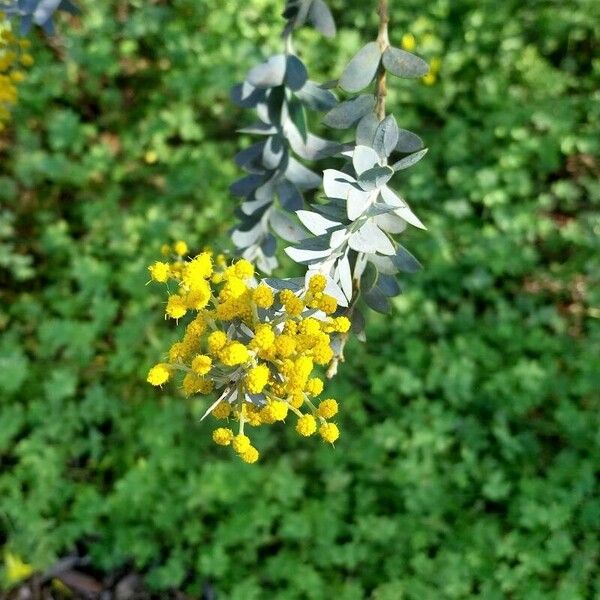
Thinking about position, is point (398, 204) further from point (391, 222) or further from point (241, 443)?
point (241, 443)

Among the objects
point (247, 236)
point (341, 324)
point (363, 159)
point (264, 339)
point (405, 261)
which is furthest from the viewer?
point (247, 236)

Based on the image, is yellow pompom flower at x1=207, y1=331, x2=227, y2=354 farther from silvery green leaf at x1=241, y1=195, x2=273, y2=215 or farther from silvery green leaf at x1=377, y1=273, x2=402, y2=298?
silvery green leaf at x1=241, y1=195, x2=273, y2=215

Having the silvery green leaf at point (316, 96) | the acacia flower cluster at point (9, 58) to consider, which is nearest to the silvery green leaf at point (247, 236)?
the silvery green leaf at point (316, 96)

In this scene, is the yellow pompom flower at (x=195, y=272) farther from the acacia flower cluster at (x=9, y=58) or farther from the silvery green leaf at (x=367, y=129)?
the acacia flower cluster at (x=9, y=58)

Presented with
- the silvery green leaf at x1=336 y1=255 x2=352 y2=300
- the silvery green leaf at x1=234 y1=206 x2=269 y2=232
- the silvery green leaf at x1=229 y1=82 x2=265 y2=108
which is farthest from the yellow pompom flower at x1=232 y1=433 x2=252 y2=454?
the silvery green leaf at x1=229 y1=82 x2=265 y2=108

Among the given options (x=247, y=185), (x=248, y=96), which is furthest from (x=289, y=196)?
(x=248, y=96)

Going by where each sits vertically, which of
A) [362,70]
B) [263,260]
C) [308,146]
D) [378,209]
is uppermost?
[362,70]

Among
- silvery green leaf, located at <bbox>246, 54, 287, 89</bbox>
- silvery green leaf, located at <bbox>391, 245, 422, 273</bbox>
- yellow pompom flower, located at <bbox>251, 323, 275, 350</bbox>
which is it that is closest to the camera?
yellow pompom flower, located at <bbox>251, 323, 275, 350</bbox>
